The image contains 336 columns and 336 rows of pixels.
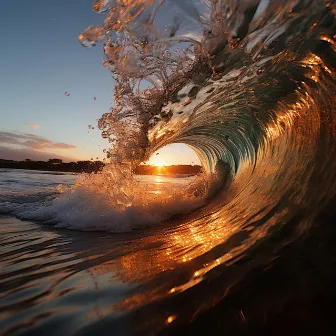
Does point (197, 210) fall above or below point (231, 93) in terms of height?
below

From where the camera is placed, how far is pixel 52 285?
1.52 metres

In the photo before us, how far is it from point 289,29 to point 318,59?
607 mm

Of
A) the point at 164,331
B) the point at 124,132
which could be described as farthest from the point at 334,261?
the point at 124,132

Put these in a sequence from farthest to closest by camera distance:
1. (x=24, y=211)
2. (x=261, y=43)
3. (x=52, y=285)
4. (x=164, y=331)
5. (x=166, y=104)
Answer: (x=24, y=211) < (x=166, y=104) < (x=261, y=43) < (x=52, y=285) < (x=164, y=331)

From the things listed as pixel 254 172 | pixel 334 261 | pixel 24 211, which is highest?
pixel 254 172

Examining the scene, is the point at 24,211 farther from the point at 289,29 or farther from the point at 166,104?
the point at 289,29

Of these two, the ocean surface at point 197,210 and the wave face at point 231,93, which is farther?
the wave face at point 231,93

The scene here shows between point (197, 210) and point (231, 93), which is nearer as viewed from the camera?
point (231, 93)

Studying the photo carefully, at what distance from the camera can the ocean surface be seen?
117 centimetres

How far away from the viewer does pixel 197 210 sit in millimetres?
5078

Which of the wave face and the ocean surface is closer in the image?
the ocean surface

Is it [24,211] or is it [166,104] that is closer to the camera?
[166,104]

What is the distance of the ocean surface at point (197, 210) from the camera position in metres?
1.17

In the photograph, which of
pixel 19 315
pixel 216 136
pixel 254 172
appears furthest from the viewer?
pixel 216 136
